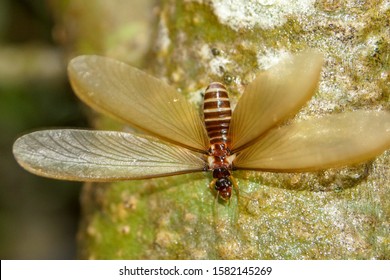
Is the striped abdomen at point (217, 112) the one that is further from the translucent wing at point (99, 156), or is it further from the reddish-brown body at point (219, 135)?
the translucent wing at point (99, 156)

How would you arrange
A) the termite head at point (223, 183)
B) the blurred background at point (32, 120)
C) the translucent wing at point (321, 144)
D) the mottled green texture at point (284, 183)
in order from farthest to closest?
the blurred background at point (32, 120)
the termite head at point (223, 183)
the mottled green texture at point (284, 183)
the translucent wing at point (321, 144)

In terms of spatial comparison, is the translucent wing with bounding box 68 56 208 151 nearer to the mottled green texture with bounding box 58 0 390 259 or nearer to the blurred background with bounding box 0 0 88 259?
the mottled green texture with bounding box 58 0 390 259

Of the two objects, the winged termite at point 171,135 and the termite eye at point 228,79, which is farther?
the termite eye at point 228,79

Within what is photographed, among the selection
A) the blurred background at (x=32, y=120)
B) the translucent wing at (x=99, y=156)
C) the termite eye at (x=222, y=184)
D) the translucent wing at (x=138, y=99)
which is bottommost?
the termite eye at (x=222, y=184)

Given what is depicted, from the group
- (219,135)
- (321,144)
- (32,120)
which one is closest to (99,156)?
(219,135)

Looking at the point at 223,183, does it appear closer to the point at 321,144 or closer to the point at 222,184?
the point at 222,184

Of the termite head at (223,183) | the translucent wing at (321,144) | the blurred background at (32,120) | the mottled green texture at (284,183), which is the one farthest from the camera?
the blurred background at (32,120)

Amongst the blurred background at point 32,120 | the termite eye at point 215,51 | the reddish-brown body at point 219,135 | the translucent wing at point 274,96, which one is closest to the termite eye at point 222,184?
the reddish-brown body at point 219,135
